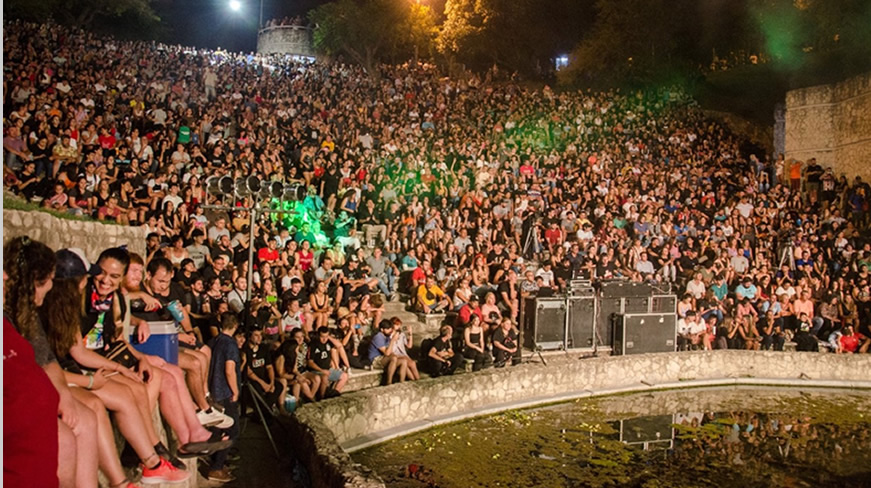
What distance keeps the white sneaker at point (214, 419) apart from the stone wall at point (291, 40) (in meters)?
45.4

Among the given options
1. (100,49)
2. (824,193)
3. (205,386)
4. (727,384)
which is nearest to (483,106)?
(824,193)

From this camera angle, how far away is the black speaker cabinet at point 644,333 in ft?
40.0

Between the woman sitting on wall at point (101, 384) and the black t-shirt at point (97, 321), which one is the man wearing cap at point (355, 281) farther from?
the woman sitting on wall at point (101, 384)

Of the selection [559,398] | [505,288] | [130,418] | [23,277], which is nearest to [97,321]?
[130,418]

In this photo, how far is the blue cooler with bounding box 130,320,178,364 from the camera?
502 cm

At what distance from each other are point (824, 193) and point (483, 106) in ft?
33.4

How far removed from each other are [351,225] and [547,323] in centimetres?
398

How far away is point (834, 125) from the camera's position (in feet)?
70.0

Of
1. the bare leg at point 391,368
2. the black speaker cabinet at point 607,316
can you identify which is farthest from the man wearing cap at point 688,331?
the bare leg at point 391,368

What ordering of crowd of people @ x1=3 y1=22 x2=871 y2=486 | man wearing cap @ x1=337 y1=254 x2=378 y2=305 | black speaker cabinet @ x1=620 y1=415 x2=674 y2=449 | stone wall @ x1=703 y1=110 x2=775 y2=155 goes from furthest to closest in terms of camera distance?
stone wall @ x1=703 y1=110 x2=775 y2=155 → man wearing cap @ x1=337 y1=254 x2=378 y2=305 → black speaker cabinet @ x1=620 y1=415 x2=674 y2=449 → crowd of people @ x1=3 y1=22 x2=871 y2=486

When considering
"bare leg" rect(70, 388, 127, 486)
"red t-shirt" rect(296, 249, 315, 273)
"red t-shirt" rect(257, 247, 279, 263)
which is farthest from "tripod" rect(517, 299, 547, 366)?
"bare leg" rect(70, 388, 127, 486)

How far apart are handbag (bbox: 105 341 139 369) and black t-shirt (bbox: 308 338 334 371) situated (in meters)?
4.08

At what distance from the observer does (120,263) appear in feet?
14.7

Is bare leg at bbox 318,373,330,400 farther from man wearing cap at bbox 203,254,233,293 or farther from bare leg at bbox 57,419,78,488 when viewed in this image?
bare leg at bbox 57,419,78,488
